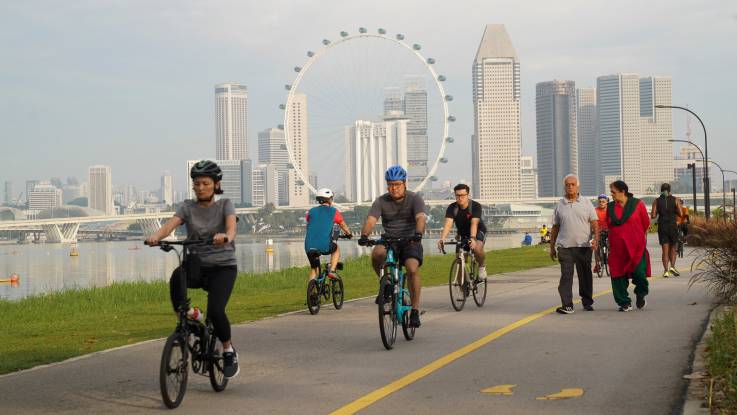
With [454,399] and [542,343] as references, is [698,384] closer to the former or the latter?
[454,399]

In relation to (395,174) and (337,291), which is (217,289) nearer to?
(395,174)

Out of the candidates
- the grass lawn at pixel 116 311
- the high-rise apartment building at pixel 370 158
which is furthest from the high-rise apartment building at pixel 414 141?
the grass lawn at pixel 116 311

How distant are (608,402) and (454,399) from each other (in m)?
1.05

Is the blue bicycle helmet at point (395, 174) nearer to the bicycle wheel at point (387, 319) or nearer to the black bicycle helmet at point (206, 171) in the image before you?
the bicycle wheel at point (387, 319)

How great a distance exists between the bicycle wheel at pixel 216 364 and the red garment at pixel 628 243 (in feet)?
24.2

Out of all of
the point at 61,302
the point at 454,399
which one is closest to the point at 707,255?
the point at 454,399

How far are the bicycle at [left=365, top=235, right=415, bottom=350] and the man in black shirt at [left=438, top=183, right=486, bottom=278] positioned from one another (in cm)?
388

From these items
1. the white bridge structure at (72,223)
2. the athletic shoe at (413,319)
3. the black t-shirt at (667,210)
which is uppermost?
the black t-shirt at (667,210)

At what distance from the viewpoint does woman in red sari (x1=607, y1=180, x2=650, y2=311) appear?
568 inches

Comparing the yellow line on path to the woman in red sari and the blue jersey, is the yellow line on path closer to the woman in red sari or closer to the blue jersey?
the woman in red sari

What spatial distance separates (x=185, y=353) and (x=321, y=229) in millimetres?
7796

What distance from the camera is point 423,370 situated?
30.5 ft

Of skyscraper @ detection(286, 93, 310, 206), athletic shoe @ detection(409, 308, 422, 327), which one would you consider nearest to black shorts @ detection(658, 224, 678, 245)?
athletic shoe @ detection(409, 308, 422, 327)

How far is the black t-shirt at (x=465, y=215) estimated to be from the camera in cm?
1542
